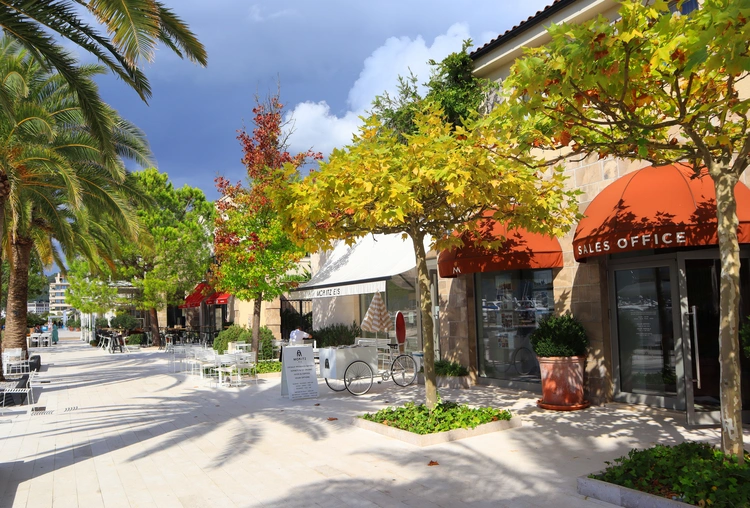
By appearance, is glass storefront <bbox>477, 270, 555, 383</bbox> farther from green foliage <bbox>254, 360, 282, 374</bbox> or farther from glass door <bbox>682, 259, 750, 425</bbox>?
green foliage <bbox>254, 360, 282, 374</bbox>

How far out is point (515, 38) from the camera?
44.1ft

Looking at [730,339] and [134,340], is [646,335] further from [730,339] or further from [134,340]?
[134,340]

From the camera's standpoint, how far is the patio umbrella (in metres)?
15.4

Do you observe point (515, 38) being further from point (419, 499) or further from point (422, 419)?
point (419, 499)

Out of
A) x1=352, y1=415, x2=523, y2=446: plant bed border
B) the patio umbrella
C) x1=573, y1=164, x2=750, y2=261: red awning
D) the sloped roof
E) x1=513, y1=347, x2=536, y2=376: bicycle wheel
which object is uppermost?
the sloped roof

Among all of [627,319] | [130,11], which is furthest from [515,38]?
[130,11]

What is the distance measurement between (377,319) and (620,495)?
1055 cm

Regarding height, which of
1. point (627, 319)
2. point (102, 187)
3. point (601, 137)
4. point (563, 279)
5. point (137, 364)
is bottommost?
point (137, 364)

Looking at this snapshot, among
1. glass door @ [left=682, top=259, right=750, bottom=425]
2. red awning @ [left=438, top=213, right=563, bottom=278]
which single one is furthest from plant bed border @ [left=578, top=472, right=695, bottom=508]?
red awning @ [left=438, top=213, right=563, bottom=278]

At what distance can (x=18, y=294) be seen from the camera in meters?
17.9

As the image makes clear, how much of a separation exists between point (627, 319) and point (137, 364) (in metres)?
19.0

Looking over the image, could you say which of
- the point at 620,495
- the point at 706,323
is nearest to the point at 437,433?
the point at 620,495

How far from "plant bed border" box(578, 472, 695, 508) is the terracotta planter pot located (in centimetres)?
439

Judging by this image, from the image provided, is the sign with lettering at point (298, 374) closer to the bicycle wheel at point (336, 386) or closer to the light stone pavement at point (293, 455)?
the light stone pavement at point (293, 455)
